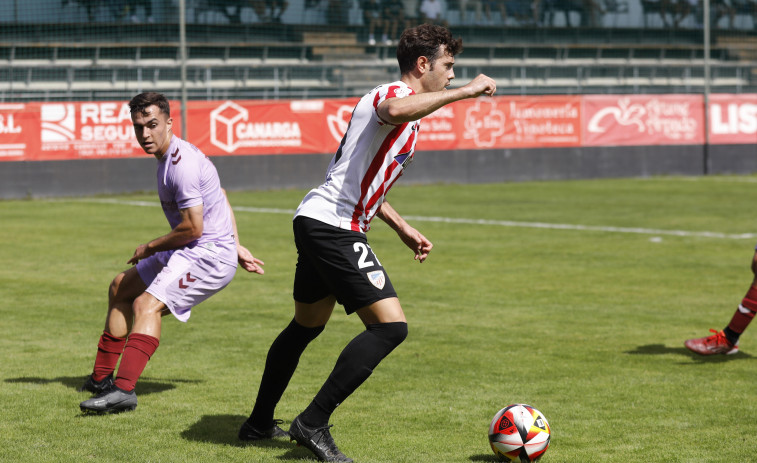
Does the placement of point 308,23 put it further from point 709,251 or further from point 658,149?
point 709,251

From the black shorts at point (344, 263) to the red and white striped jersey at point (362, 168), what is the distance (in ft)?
0.18

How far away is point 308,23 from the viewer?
3106 cm

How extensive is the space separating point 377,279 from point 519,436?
3.28ft

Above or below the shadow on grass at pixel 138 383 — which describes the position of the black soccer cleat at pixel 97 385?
above

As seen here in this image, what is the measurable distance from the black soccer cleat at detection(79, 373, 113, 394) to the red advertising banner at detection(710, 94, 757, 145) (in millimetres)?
25476

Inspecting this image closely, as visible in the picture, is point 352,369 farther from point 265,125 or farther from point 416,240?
point 265,125

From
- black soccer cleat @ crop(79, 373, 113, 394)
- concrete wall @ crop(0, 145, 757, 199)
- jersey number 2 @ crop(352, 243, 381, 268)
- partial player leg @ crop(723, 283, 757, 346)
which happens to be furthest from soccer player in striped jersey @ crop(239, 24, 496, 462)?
concrete wall @ crop(0, 145, 757, 199)

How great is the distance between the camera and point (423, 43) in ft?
15.3

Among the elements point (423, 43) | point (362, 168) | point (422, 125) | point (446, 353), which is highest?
point (423, 43)

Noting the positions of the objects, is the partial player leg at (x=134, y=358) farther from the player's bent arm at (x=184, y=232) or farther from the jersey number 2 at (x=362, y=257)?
the jersey number 2 at (x=362, y=257)

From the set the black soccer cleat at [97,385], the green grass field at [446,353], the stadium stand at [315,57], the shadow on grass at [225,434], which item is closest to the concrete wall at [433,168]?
the stadium stand at [315,57]

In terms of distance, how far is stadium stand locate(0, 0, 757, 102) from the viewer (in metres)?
25.9

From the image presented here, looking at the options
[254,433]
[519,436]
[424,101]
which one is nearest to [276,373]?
[254,433]

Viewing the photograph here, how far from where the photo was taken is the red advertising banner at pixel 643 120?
27.6 metres
